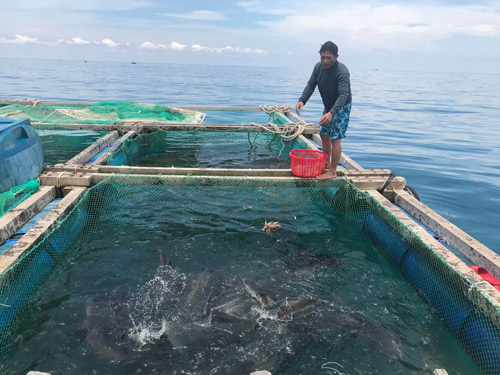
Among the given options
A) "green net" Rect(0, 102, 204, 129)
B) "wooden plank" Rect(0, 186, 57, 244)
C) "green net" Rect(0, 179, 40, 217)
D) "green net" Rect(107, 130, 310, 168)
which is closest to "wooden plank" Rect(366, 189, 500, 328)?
"green net" Rect(107, 130, 310, 168)

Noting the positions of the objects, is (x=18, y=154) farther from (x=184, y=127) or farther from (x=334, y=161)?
(x=184, y=127)

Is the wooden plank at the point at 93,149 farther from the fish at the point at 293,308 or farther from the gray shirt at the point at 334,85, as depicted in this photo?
the fish at the point at 293,308

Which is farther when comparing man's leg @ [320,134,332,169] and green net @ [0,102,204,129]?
green net @ [0,102,204,129]

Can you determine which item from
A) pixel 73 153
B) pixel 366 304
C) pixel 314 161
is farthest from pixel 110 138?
pixel 366 304

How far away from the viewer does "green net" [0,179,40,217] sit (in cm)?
482

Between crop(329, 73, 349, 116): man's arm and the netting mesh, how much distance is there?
1.40 metres

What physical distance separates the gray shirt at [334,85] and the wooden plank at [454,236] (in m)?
2.05

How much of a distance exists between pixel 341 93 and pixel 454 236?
9.79 ft

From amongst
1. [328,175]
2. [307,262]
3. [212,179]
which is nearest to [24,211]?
[212,179]

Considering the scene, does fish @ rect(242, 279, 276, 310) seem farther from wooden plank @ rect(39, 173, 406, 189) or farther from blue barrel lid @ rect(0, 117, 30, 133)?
blue barrel lid @ rect(0, 117, 30, 133)

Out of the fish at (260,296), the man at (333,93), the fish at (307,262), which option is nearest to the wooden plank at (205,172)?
the man at (333,93)

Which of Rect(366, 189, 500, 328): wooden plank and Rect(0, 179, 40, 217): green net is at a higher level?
Rect(0, 179, 40, 217): green net

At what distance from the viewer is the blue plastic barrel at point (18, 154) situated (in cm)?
514

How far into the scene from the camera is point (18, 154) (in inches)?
210
